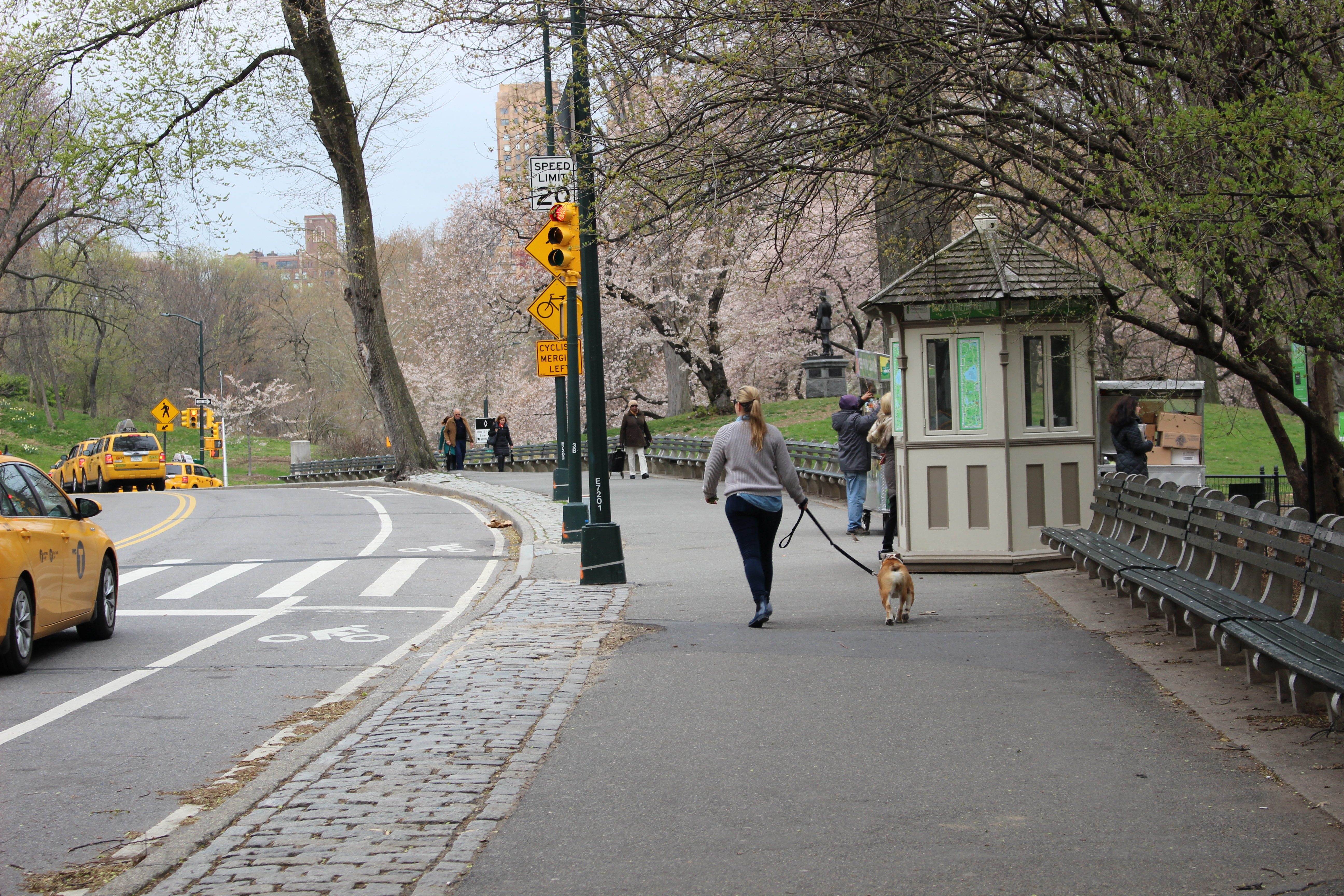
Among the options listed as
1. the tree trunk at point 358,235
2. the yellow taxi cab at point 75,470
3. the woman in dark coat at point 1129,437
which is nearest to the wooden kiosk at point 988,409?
the woman in dark coat at point 1129,437

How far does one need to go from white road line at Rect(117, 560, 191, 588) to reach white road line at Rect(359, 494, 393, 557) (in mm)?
2238

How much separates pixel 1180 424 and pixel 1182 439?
8.8 inches

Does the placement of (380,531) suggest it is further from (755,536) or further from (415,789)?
(415,789)

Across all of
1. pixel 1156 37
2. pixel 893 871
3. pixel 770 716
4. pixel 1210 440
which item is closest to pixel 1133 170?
pixel 1156 37

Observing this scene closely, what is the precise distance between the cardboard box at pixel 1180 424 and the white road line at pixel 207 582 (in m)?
12.4

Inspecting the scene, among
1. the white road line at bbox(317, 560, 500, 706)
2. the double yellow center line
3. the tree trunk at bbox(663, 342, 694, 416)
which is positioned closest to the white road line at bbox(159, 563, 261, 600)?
the white road line at bbox(317, 560, 500, 706)

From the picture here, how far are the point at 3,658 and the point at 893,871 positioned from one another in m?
6.79

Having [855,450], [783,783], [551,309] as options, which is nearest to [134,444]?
[551,309]

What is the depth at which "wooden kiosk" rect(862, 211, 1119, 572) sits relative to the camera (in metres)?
12.6

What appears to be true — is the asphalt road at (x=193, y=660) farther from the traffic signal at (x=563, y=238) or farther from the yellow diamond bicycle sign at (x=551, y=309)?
the traffic signal at (x=563, y=238)

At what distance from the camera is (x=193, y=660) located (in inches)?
373

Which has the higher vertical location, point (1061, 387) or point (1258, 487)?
point (1061, 387)

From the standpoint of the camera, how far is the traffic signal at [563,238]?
13.3 metres

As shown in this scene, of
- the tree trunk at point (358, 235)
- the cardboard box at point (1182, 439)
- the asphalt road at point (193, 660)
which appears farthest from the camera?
the tree trunk at point (358, 235)
